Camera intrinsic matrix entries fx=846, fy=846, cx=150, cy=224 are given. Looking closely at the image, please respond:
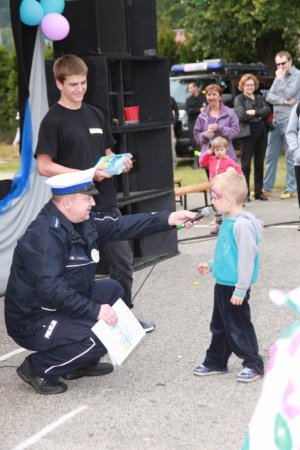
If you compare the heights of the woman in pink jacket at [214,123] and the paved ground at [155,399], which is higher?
the woman in pink jacket at [214,123]

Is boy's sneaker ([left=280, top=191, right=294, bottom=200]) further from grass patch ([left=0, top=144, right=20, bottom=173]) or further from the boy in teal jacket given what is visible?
the boy in teal jacket

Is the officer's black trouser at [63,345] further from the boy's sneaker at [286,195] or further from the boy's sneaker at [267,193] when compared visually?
the boy's sneaker at [267,193]

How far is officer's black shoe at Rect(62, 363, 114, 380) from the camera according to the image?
5.43 m

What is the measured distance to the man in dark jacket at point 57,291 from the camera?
4.93 meters

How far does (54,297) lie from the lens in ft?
16.0

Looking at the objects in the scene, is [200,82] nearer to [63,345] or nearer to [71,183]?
[71,183]

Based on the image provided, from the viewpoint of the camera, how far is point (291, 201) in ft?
41.6

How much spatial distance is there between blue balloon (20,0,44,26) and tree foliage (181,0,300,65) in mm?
16104

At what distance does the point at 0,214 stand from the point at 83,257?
271 cm

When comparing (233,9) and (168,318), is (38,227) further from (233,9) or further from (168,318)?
(233,9)

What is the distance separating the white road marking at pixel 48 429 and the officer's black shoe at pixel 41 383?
0.33m

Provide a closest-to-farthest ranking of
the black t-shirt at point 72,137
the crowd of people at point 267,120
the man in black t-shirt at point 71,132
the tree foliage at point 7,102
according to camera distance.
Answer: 1. the man in black t-shirt at point 71,132
2. the black t-shirt at point 72,137
3. the tree foliage at point 7,102
4. the crowd of people at point 267,120

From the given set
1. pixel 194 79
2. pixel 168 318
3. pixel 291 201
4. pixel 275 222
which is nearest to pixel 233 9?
pixel 194 79

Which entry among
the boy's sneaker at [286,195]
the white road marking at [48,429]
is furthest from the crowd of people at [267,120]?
the white road marking at [48,429]
